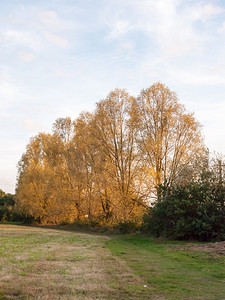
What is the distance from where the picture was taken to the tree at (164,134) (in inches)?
1099

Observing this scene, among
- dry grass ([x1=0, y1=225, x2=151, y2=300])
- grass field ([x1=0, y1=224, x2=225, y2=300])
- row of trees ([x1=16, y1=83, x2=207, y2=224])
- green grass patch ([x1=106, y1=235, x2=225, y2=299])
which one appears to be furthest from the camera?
row of trees ([x1=16, y1=83, x2=207, y2=224])

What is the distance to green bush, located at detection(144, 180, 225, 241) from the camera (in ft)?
62.2

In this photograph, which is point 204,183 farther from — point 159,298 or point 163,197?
point 159,298

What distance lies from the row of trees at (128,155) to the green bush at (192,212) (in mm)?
1736

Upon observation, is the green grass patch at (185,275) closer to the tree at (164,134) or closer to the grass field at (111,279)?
the grass field at (111,279)

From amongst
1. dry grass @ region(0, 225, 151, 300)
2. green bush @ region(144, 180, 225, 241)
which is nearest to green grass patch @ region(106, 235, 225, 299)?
dry grass @ region(0, 225, 151, 300)

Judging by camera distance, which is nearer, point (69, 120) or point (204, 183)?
point (204, 183)

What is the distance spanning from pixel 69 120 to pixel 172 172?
822 inches

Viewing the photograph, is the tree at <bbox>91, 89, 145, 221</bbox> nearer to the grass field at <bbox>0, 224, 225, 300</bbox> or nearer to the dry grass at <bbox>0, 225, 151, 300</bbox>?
the grass field at <bbox>0, 224, 225, 300</bbox>

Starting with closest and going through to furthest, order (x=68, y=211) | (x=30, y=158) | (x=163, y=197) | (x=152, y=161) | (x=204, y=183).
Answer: (x=204, y=183)
(x=163, y=197)
(x=152, y=161)
(x=68, y=211)
(x=30, y=158)

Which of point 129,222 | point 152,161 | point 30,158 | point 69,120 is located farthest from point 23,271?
point 30,158

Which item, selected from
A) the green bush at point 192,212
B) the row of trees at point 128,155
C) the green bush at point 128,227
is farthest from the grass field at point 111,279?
the green bush at point 128,227

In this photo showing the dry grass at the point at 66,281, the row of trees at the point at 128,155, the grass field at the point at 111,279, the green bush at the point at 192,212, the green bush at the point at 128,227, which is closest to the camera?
the dry grass at the point at 66,281

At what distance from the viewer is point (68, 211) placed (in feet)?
122
